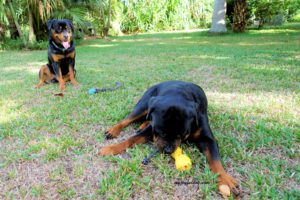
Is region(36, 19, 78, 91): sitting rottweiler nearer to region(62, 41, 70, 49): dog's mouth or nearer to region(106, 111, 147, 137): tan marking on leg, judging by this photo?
region(62, 41, 70, 49): dog's mouth

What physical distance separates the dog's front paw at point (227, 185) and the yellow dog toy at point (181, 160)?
27 centimetres

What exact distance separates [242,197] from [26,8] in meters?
11.5

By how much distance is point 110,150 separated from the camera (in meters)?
2.28

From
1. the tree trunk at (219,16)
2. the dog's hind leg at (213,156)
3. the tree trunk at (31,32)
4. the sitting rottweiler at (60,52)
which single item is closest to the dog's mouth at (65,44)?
the sitting rottweiler at (60,52)

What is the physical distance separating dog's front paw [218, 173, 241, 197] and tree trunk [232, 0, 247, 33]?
1329 cm

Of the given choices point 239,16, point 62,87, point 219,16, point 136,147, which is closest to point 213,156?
point 136,147

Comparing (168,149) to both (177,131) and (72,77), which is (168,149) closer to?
→ (177,131)

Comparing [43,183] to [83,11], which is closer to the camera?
[43,183]

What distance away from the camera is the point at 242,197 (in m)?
1.75

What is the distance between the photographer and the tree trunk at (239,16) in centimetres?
1366

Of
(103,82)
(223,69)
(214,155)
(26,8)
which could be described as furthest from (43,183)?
(26,8)

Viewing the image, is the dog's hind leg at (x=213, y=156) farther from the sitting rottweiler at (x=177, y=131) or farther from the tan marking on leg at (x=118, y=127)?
the tan marking on leg at (x=118, y=127)

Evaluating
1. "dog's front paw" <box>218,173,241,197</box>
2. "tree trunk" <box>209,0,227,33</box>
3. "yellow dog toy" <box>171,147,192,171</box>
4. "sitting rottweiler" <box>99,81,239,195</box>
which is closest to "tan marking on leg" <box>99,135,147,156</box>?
"sitting rottweiler" <box>99,81,239,195</box>

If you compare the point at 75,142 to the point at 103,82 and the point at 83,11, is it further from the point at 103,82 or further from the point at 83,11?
the point at 83,11
